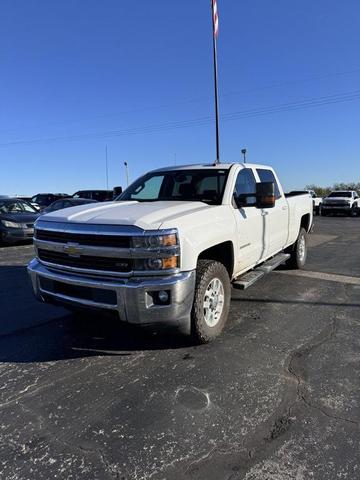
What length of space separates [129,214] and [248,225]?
185 centimetres

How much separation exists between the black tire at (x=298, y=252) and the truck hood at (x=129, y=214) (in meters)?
3.82

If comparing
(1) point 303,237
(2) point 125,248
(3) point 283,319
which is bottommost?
(3) point 283,319

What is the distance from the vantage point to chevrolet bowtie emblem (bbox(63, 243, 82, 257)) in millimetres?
4203

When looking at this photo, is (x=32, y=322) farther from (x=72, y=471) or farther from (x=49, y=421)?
(x=72, y=471)

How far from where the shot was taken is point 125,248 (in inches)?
154

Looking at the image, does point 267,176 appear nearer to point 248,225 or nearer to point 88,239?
point 248,225

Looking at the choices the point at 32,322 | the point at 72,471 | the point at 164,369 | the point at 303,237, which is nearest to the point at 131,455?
the point at 72,471

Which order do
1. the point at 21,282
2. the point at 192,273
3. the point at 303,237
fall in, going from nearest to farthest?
1. the point at 192,273
2. the point at 21,282
3. the point at 303,237

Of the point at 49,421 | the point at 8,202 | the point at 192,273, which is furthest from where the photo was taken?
the point at 8,202

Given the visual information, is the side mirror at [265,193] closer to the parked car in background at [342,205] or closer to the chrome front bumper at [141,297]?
the chrome front bumper at [141,297]

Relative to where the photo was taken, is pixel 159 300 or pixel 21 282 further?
pixel 21 282

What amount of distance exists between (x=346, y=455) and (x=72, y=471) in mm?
1715

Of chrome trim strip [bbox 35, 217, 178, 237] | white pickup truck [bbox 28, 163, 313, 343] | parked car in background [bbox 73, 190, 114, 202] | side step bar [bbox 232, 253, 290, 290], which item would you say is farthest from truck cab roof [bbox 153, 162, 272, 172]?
parked car in background [bbox 73, 190, 114, 202]

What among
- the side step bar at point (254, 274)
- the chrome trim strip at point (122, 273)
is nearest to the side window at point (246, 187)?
the side step bar at point (254, 274)
